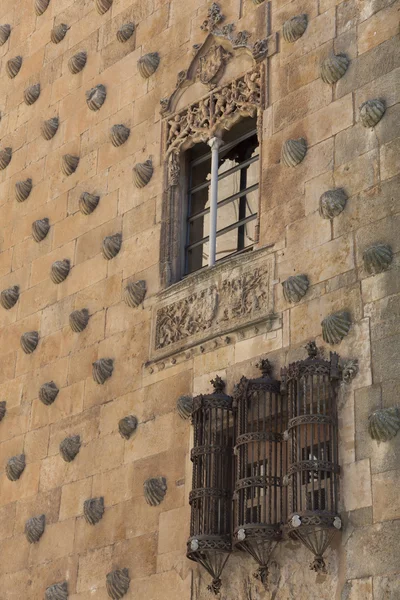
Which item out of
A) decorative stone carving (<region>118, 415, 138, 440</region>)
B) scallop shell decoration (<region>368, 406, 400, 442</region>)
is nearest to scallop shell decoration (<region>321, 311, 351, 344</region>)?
scallop shell decoration (<region>368, 406, 400, 442</region>)

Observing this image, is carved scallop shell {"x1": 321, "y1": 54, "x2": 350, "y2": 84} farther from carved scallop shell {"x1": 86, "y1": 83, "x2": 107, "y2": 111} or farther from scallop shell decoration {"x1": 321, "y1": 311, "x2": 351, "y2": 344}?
carved scallop shell {"x1": 86, "y1": 83, "x2": 107, "y2": 111}

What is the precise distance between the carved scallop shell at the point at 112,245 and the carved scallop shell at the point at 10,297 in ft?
5.91

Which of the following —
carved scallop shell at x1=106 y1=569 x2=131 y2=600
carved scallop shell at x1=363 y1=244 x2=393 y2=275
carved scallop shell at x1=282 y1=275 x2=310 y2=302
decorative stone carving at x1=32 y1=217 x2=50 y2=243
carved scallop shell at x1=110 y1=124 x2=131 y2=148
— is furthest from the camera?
decorative stone carving at x1=32 y1=217 x2=50 y2=243

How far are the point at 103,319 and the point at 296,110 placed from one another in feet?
10.6

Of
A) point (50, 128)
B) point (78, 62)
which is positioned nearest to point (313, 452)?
point (50, 128)

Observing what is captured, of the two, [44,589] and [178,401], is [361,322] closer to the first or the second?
[178,401]

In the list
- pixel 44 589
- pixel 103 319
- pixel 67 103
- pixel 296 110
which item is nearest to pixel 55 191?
pixel 67 103

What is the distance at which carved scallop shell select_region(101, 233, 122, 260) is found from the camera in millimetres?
14219

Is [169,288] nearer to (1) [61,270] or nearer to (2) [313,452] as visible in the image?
(1) [61,270]

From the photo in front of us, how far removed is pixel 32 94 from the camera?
1681 centimetres

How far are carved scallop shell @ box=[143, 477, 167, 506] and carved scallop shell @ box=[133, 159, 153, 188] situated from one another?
366cm

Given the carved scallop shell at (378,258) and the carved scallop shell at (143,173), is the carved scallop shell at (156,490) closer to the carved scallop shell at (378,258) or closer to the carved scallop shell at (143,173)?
the carved scallop shell at (378,258)

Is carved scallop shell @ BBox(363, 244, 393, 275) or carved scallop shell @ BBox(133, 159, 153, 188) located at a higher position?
carved scallop shell @ BBox(133, 159, 153, 188)

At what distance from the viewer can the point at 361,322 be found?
36.7 feet
